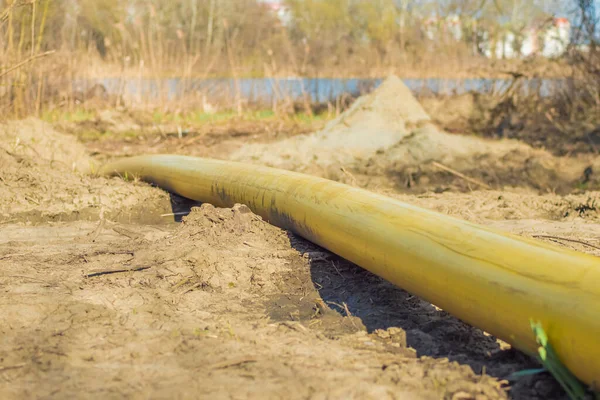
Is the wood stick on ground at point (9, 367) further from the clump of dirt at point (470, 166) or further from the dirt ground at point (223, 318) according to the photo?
the clump of dirt at point (470, 166)

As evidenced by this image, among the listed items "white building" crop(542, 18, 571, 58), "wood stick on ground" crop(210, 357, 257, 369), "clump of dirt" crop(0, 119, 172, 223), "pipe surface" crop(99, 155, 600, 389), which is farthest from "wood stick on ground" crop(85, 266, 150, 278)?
"white building" crop(542, 18, 571, 58)

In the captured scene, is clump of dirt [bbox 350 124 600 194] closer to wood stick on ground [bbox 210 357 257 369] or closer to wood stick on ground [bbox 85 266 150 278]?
wood stick on ground [bbox 85 266 150 278]

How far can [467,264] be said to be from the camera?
2363mm

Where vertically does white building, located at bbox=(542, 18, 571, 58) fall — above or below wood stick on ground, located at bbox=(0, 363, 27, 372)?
above

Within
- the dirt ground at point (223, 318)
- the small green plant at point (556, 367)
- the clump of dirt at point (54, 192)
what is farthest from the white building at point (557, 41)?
the small green plant at point (556, 367)

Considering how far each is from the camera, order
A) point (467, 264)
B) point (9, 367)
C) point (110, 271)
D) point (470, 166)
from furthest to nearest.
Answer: point (470, 166)
point (110, 271)
point (467, 264)
point (9, 367)

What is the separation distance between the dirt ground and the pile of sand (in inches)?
94.9

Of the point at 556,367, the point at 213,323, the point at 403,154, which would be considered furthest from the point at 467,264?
the point at 403,154

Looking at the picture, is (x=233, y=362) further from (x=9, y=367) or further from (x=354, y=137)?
(x=354, y=137)

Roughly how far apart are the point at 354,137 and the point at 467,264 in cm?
710

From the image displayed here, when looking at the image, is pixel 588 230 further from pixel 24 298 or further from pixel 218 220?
pixel 24 298

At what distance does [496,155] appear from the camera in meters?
8.63

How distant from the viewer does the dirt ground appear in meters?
2.08

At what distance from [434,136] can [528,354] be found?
6862mm
